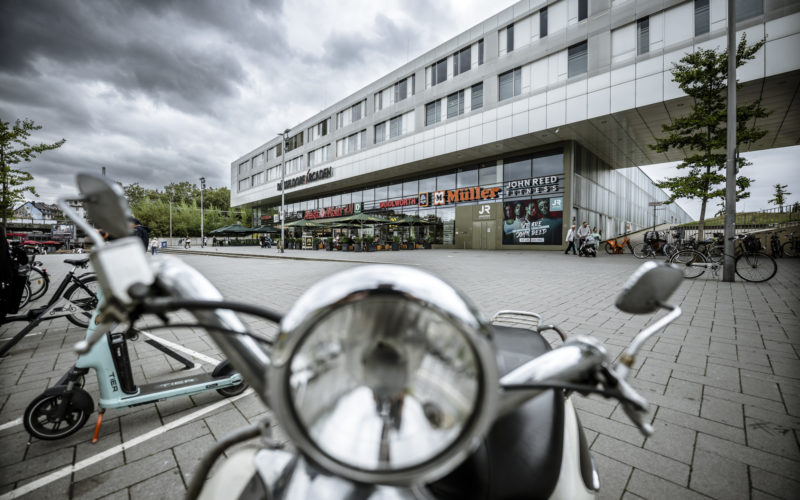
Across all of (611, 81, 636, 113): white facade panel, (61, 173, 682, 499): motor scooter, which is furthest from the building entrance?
(61, 173, 682, 499): motor scooter

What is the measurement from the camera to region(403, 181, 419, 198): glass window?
28.3 m

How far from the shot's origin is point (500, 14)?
816 inches

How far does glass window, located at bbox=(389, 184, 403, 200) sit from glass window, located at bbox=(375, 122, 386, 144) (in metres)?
4.15

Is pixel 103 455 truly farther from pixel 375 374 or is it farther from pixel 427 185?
pixel 427 185

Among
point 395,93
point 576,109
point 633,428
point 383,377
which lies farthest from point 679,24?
point 383,377

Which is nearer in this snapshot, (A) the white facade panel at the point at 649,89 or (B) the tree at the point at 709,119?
(B) the tree at the point at 709,119

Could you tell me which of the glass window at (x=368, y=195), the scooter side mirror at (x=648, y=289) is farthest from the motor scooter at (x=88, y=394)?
the glass window at (x=368, y=195)

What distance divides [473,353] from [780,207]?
27.2 metres

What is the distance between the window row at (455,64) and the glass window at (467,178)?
269 inches

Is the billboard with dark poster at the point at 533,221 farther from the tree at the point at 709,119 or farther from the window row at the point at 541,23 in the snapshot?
the window row at the point at 541,23

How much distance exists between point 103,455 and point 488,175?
24.3 metres

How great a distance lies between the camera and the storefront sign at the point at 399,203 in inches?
1117

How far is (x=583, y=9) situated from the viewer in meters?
17.6

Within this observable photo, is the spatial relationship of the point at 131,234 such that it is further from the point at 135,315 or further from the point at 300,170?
the point at 300,170
